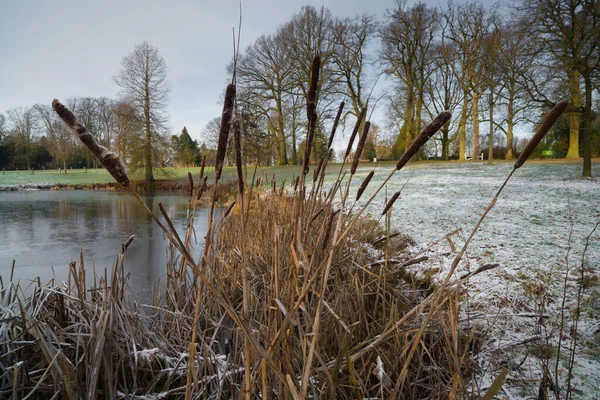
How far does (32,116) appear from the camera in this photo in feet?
99.6

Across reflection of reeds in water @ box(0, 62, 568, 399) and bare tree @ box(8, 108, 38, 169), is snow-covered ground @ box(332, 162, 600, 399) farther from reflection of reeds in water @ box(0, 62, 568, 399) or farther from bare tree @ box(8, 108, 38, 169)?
Result: bare tree @ box(8, 108, 38, 169)

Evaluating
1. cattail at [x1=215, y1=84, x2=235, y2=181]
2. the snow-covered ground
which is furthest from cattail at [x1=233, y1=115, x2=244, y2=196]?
the snow-covered ground

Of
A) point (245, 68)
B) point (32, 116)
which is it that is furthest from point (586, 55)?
point (32, 116)

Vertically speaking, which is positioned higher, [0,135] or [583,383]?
[0,135]

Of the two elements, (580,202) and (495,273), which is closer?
(495,273)

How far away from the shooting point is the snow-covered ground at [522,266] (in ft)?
4.86

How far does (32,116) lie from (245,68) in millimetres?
24958

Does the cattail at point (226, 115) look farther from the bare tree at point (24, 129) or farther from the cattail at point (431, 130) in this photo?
→ the bare tree at point (24, 129)

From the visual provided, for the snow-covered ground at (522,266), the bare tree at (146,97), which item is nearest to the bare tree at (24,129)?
the bare tree at (146,97)

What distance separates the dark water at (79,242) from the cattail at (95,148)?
180 centimetres

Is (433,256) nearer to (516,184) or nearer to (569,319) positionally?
(569,319)

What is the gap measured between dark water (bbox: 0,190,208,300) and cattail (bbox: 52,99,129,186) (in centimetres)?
180

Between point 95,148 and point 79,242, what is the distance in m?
6.53

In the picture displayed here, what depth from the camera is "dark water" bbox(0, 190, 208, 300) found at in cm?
396
